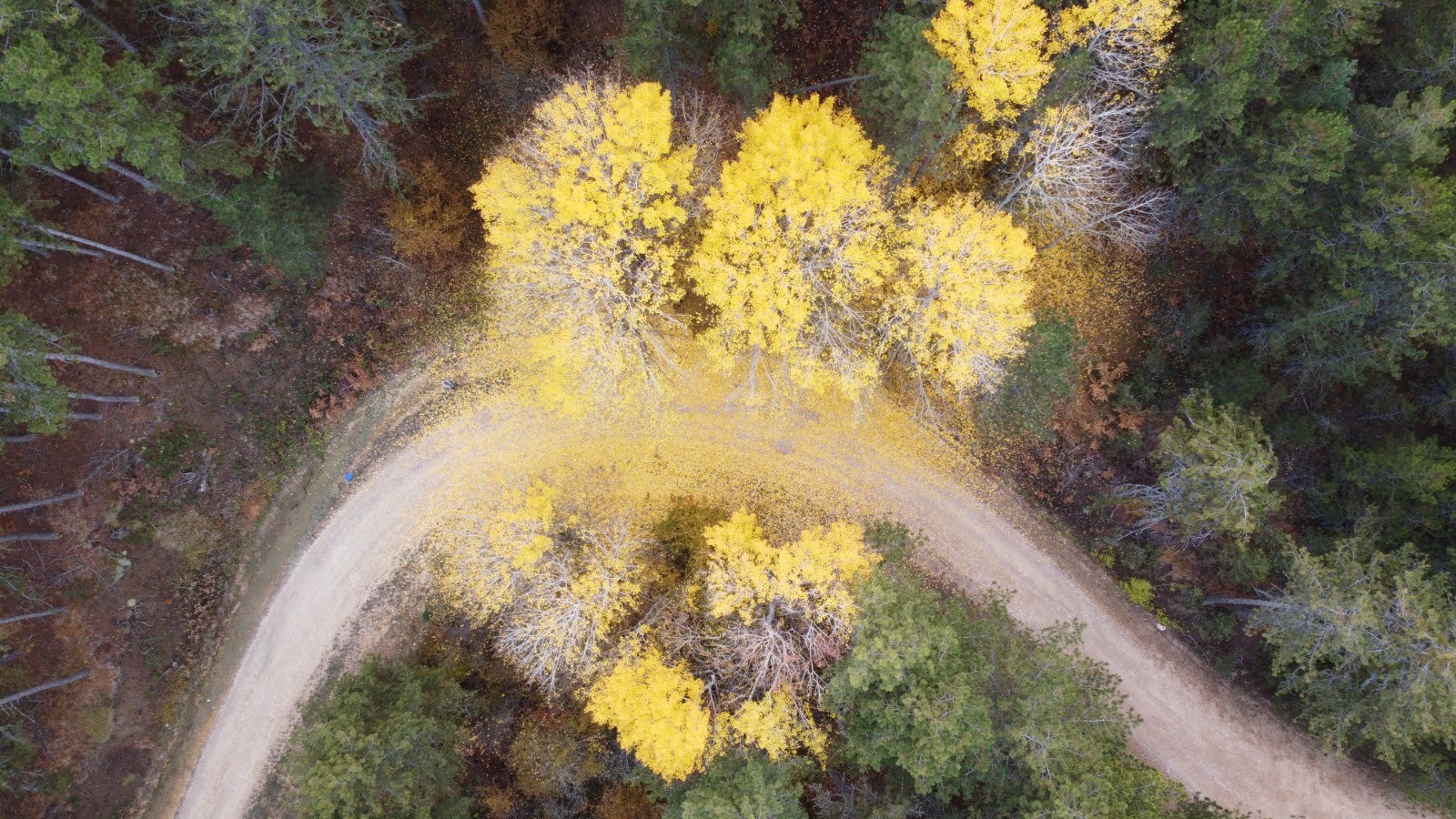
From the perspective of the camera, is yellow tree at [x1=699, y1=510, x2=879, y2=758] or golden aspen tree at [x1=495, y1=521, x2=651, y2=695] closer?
yellow tree at [x1=699, y1=510, x2=879, y2=758]

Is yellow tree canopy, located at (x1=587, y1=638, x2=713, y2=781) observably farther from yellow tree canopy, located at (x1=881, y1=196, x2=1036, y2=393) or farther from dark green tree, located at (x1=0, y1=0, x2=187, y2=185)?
dark green tree, located at (x1=0, y1=0, x2=187, y2=185)

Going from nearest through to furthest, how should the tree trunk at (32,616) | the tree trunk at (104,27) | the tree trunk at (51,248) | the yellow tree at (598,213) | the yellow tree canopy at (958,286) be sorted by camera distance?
the tree trunk at (104,27) → the yellow tree at (598,213) → the tree trunk at (51,248) → the yellow tree canopy at (958,286) → the tree trunk at (32,616)

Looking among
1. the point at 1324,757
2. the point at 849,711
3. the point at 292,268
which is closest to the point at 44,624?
the point at 292,268

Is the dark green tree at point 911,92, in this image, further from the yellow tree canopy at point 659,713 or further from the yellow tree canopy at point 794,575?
the yellow tree canopy at point 659,713

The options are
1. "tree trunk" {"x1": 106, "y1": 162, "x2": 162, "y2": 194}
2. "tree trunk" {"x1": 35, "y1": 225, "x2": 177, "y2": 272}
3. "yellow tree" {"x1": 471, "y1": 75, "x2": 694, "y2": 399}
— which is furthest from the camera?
"tree trunk" {"x1": 35, "y1": 225, "x2": 177, "y2": 272}

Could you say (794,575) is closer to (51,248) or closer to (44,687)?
(51,248)

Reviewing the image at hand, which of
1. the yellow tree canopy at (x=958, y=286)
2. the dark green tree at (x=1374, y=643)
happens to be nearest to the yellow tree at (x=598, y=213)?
the yellow tree canopy at (x=958, y=286)

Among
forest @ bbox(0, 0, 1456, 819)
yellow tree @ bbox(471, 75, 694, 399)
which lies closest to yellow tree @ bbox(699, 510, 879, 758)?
forest @ bbox(0, 0, 1456, 819)
